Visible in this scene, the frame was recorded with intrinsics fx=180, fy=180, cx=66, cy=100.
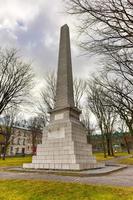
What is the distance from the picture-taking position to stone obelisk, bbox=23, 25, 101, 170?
34.5 ft

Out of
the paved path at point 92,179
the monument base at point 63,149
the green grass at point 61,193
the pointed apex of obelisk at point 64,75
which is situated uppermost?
the pointed apex of obelisk at point 64,75

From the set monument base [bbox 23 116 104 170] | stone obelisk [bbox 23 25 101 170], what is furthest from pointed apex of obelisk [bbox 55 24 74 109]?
monument base [bbox 23 116 104 170]

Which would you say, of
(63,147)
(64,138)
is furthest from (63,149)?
(64,138)

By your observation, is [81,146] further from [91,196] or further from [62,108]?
[91,196]

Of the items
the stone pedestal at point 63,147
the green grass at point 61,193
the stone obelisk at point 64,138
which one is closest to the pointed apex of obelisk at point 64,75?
the stone obelisk at point 64,138

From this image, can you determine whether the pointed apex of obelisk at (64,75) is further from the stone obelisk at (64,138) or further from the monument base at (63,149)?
the monument base at (63,149)

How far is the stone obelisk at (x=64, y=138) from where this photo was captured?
10530 millimetres

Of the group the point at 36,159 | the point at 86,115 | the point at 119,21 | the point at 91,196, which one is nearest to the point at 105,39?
the point at 119,21

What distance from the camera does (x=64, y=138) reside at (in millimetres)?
11289

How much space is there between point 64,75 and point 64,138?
471 cm

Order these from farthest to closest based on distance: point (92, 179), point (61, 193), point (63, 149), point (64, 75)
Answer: point (64, 75)
point (63, 149)
point (92, 179)
point (61, 193)

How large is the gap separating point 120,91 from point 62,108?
16.6 feet

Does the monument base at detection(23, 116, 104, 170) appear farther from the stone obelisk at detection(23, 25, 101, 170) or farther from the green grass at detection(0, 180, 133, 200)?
the green grass at detection(0, 180, 133, 200)

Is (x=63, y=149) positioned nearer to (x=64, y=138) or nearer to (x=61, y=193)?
(x=64, y=138)
